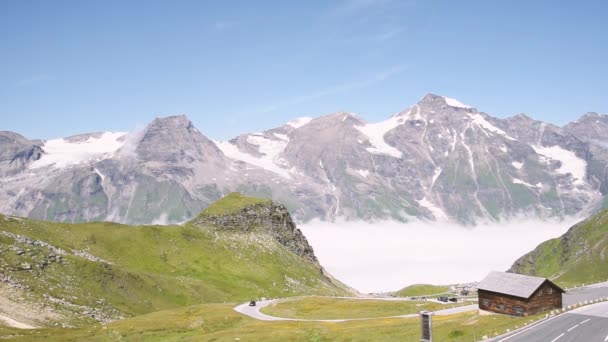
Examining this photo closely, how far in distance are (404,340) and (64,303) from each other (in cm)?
8256

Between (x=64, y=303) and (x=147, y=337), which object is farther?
(x=64, y=303)

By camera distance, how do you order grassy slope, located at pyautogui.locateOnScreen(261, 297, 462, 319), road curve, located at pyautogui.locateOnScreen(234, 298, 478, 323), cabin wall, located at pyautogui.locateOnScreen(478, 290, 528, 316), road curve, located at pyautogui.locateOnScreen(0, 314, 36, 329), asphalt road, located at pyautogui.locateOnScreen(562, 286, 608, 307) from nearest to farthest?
cabin wall, located at pyautogui.locateOnScreen(478, 290, 528, 316) → road curve, located at pyautogui.locateOnScreen(0, 314, 36, 329) → road curve, located at pyautogui.locateOnScreen(234, 298, 478, 323) → asphalt road, located at pyautogui.locateOnScreen(562, 286, 608, 307) → grassy slope, located at pyautogui.locateOnScreen(261, 297, 462, 319)

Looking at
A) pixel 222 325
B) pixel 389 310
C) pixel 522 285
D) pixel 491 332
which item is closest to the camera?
pixel 491 332

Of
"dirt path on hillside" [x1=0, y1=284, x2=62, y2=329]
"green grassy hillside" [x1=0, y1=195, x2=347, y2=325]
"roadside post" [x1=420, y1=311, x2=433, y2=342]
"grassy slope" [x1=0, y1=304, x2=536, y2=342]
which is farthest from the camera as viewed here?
"green grassy hillside" [x1=0, y1=195, x2=347, y2=325]

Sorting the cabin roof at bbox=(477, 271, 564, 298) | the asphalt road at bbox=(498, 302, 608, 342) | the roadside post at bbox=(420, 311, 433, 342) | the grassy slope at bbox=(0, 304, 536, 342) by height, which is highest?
the cabin roof at bbox=(477, 271, 564, 298)

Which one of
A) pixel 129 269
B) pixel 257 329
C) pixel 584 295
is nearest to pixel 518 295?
pixel 584 295

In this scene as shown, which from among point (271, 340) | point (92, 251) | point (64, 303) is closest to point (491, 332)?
point (271, 340)

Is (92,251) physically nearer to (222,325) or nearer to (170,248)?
(170,248)

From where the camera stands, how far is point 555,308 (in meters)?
85.3

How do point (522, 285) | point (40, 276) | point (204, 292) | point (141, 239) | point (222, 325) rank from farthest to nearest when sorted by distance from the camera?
point (141, 239), point (204, 292), point (40, 276), point (222, 325), point (522, 285)

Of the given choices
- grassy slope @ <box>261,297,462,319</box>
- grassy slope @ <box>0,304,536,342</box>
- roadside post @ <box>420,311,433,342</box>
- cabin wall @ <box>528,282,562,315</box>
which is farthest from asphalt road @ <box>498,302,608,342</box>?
grassy slope @ <box>261,297,462,319</box>

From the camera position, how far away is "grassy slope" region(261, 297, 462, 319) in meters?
105

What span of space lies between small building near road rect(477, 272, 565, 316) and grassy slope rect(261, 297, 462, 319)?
16.1 meters

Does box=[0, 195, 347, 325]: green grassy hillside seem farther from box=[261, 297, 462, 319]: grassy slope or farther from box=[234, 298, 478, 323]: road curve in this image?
box=[261, 297, 462, 319]: grassy slope
